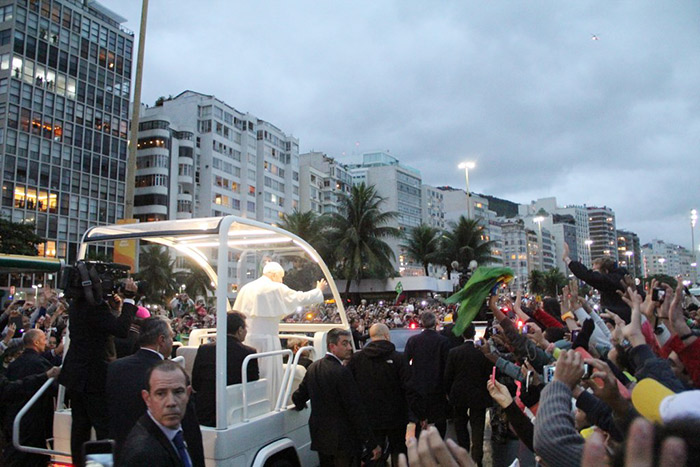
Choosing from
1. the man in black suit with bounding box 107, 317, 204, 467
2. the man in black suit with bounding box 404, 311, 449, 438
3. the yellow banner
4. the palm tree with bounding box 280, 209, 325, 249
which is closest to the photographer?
the man in black suit with bounding box 107, 317, 204, 467

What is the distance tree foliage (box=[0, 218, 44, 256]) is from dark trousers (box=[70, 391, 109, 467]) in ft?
139

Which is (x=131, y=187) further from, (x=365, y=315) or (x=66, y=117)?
(x=66, y=117)

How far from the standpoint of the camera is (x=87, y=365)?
4.70 m

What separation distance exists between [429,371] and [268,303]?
2346mm

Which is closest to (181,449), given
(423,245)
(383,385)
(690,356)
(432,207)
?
(690,356)

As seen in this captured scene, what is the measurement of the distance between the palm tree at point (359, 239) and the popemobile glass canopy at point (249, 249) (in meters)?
45.5

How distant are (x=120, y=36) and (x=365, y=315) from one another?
63.8 meters

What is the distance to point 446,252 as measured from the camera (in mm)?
65438

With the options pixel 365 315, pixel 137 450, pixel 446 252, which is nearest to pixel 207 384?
pixel 137 450

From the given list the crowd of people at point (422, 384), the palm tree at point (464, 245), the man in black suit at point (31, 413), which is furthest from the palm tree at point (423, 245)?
the man in black suit at point (31, 413)

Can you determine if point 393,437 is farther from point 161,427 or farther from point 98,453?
point 161,427

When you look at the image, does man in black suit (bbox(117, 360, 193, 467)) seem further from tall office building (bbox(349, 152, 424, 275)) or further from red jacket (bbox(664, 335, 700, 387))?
tall office building (bbox(349, 152, 424, 275))

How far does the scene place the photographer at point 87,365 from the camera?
4.61 metres

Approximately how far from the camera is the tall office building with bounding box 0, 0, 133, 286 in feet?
190
